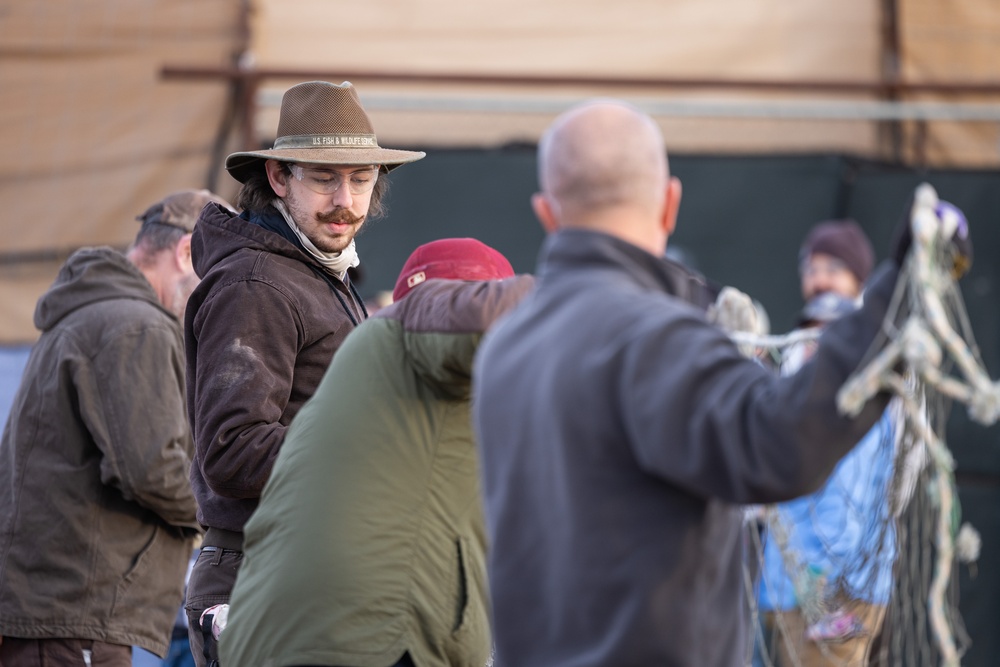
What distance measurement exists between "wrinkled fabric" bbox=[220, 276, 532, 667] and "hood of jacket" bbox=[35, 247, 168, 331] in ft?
5.03

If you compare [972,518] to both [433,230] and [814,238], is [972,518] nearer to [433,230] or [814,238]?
[814,238]

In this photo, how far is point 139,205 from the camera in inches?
263

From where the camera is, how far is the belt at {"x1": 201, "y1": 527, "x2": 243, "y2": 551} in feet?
9.21

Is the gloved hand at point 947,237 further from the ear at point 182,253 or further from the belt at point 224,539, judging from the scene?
the ear at point 182,253

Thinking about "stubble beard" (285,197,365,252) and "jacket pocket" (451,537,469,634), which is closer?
"jacket pocket" (451,537,469,634)

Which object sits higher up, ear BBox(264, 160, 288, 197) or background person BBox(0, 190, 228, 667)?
ear BBox(264, 160, 288, 197)

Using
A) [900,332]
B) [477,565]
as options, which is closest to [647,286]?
[900,332]

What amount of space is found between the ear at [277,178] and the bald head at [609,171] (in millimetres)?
1266

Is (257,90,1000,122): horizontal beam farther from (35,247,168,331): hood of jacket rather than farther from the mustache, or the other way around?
the mustache

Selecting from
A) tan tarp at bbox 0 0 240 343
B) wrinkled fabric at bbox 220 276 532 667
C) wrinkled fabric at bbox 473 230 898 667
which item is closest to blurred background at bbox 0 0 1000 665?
tan tarp at bbox 0 0 240 343

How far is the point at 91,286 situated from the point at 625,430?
2379mm

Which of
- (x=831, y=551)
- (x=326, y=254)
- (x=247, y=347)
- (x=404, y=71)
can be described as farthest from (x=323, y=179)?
(x=404, y=71)

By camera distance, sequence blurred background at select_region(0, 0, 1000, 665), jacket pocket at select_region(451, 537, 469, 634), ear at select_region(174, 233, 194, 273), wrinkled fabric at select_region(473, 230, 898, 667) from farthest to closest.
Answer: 1. blurred background at select_region(0, 0, 1000, 665)
2. ear at select_region(174, 233, 194, 273)
3. jacket pocket at select_region(451, 537, 469, 634)
4. wrinkled fabric at select_region(473, 230, 898, 667)

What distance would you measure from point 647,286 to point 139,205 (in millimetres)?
5237
